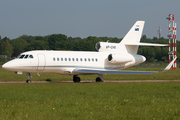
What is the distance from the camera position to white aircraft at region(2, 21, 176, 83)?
76.3 feet

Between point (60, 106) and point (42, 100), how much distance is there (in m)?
1.75

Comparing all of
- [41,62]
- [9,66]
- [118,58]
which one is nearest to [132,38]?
[118,58]

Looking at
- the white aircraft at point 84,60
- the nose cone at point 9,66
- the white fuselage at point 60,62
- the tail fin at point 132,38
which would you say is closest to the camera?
the nose cone at point 9,66

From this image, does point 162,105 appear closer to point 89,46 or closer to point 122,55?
point 122,55

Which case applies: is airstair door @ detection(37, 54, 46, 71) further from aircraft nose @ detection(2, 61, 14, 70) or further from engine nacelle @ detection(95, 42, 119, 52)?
engine nacelle @ detection(95, 42, 119, 52)

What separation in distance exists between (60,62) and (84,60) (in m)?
2.72

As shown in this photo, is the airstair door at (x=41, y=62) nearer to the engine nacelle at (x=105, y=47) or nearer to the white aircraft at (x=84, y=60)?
the white aircraft at (x=84, y=60)

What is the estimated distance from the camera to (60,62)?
24484mm

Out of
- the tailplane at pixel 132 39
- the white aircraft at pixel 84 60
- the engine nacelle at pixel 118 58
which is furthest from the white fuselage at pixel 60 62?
the tailplane at pixel 132 39

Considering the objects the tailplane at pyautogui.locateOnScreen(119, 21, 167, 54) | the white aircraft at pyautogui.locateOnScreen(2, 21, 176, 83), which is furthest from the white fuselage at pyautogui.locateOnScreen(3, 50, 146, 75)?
the tailplane at pyautogui.locateOnScreen(119, 21, 167, 54)

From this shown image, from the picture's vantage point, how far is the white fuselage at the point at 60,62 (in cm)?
2295

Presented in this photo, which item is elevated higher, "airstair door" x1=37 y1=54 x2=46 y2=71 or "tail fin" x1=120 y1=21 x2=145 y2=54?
"tail fin" x1=120 y1=21 x2=145 y2=54

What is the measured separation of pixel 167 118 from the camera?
372 inches

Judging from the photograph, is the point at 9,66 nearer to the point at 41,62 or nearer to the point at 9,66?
the point at 9,66
